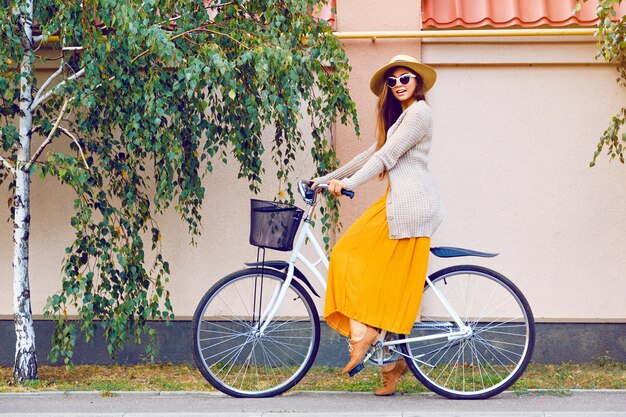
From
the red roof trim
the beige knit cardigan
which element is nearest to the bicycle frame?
the beige knit cardigan

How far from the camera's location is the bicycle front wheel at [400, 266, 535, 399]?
555cm

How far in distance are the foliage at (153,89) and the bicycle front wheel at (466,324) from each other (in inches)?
46.6

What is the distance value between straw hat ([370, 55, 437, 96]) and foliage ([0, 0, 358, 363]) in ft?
0.80

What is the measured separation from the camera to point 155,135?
5.49 metres

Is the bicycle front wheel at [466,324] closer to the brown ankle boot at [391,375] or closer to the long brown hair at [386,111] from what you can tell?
the brown ankle boot at [391,375]

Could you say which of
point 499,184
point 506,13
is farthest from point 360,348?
point 506,13

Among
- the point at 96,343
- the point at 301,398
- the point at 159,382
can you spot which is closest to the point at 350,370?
the point at 301,398

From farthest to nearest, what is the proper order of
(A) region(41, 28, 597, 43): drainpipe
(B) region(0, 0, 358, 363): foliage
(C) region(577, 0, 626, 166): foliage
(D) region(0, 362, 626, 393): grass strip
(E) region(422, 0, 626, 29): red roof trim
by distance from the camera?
(E) region(422, 0, 626, 29): red roof trim → (A) region(41, 28, 597, 43): drainpipe → (D) region(0, 362, 626, 393): grass strip → (C) region(577, 0, 626, 166): foliage → (B) region(0, 0, 358, 363): foliage

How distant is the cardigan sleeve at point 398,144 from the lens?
5.32 m

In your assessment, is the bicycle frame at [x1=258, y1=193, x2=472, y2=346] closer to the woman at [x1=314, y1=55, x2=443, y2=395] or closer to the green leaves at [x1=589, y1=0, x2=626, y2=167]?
the woman at [x1=314, y1=55, x2=443, y2=395]

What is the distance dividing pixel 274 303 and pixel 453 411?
1280 millimetres

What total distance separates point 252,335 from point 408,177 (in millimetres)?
1399

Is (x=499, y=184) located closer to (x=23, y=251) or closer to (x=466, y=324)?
(x=466, y=324)

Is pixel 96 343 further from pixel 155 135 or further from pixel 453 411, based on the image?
pixel 453 411
